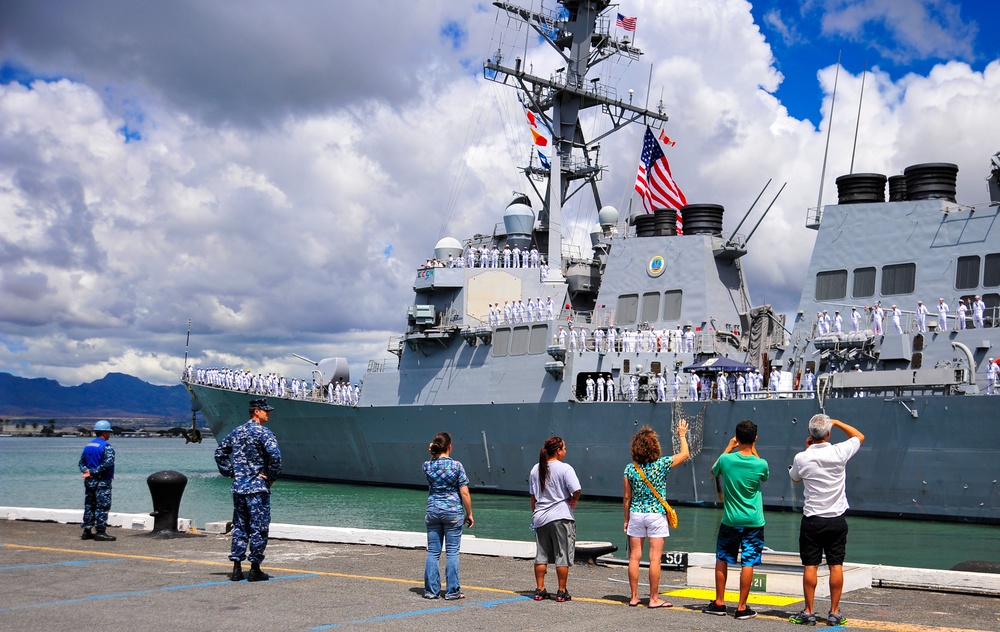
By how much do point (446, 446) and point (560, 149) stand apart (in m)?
25.2

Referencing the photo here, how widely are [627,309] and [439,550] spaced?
19.4 m

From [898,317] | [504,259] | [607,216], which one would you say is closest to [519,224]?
[504,259]

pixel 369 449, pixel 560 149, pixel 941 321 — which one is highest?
pixel 560 149

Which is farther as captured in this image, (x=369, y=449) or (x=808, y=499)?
(x=369, y=449)

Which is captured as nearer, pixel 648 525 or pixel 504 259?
pixel 648 525

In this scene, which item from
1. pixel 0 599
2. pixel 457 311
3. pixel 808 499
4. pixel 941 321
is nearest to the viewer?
pixel 808 499

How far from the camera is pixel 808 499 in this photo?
22.4ft

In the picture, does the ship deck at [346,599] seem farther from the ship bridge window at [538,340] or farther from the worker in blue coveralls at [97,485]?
the ship bridge window at [538,340]

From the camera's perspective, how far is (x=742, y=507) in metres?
7.02

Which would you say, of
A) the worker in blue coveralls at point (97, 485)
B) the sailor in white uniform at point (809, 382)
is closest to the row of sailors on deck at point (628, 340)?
the sailor in white uniform at point (809, 382)

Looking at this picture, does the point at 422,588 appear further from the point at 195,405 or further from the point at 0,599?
the point at 195,405

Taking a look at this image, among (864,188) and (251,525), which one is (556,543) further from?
(864,188)

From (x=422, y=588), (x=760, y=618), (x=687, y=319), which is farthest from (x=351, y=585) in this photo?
(x=687, y=319)

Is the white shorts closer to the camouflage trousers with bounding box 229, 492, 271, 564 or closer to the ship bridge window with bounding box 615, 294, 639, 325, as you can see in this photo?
the camouflage trousers with bounding box 229, 492, 271, 564
